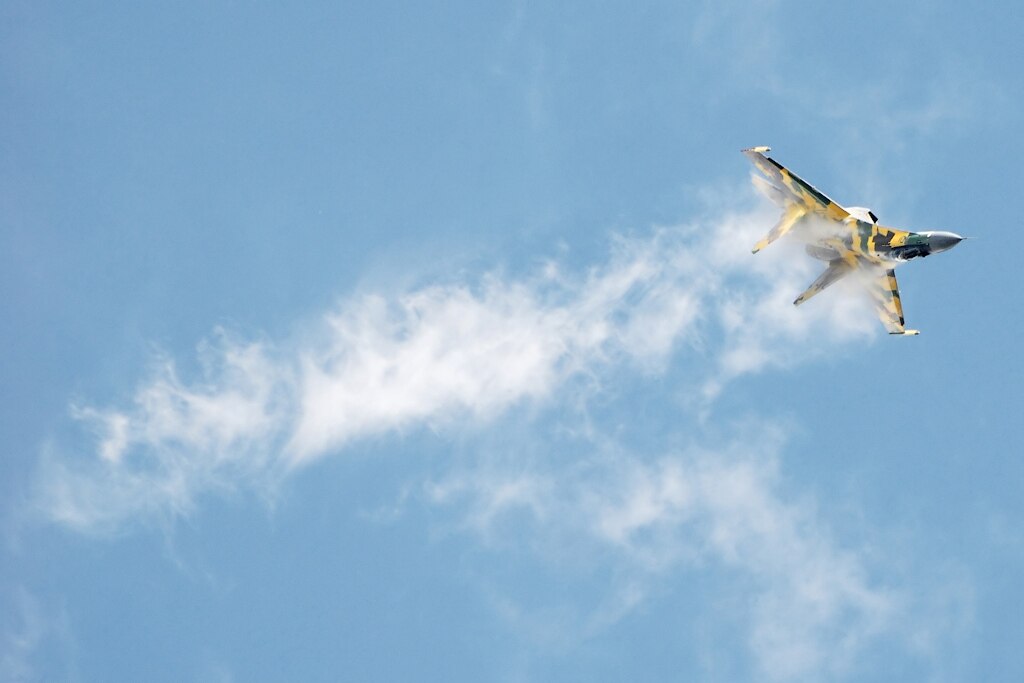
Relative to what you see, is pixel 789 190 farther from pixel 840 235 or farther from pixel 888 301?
pixel 888 301

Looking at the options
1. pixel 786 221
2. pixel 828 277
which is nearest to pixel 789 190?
pixel 786 221

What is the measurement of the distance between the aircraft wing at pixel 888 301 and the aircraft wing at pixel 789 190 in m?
7.74

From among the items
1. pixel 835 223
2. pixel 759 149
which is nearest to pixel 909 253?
pixel 835 223

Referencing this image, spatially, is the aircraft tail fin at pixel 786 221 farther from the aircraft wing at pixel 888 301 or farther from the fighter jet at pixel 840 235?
the aircraft wing at pixel 888 301

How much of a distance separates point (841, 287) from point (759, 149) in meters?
15.2

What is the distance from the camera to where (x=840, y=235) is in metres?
115

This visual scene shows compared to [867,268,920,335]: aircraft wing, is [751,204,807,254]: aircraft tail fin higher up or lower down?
higher up

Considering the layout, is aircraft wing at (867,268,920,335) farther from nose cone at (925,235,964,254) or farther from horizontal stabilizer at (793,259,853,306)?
nose cone at (925,235,964,254)

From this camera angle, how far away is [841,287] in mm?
119938

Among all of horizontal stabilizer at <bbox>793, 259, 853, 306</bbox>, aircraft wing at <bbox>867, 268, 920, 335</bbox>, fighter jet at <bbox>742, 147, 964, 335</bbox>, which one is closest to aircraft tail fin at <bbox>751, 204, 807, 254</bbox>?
fighter jet at <bbox>742, 147, 964, 335</bbox>

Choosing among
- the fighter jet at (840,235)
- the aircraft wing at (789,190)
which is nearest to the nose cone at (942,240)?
the fighter jet at (840,235)

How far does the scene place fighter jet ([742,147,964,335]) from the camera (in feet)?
367

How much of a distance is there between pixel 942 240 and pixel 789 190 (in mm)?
11880

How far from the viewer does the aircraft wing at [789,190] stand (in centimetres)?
11200
